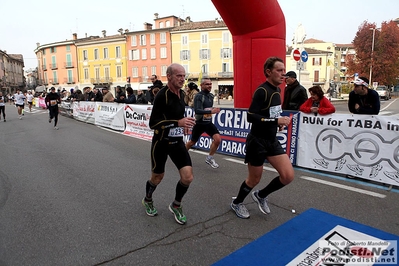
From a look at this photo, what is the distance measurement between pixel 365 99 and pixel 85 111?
13.5 metres

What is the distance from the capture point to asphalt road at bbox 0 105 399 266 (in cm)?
315

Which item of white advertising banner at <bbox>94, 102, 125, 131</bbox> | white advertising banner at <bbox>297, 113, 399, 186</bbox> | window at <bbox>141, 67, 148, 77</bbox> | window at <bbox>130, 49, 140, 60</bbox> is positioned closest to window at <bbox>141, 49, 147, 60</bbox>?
window at <bbox>130, 49, 140, 60</bbox>

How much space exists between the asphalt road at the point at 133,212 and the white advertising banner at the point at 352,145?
0.27 metres

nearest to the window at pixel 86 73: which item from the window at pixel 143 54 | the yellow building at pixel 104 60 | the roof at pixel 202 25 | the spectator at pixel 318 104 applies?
the yellow building at pixel 104 60

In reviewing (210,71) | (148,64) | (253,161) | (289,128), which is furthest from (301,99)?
(148,64)

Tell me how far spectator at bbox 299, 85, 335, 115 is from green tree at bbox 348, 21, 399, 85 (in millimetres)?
51438

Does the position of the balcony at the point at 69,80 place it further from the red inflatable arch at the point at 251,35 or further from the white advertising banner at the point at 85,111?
the red inflatable arch at the point at 251,35

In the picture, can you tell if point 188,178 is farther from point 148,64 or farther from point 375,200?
point 148,64

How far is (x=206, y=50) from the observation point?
180ft

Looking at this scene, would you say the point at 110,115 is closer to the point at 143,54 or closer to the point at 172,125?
the point at 172,125

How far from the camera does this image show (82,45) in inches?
2574

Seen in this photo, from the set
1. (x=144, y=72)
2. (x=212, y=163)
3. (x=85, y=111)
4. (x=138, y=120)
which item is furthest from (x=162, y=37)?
(x=212, y=163)

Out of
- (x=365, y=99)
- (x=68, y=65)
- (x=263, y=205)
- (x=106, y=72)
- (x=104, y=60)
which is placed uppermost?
(x=104, y=60)

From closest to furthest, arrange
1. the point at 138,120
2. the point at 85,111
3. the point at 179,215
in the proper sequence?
the point at 179,215 → the point at 138,120 → the point at 85,111
